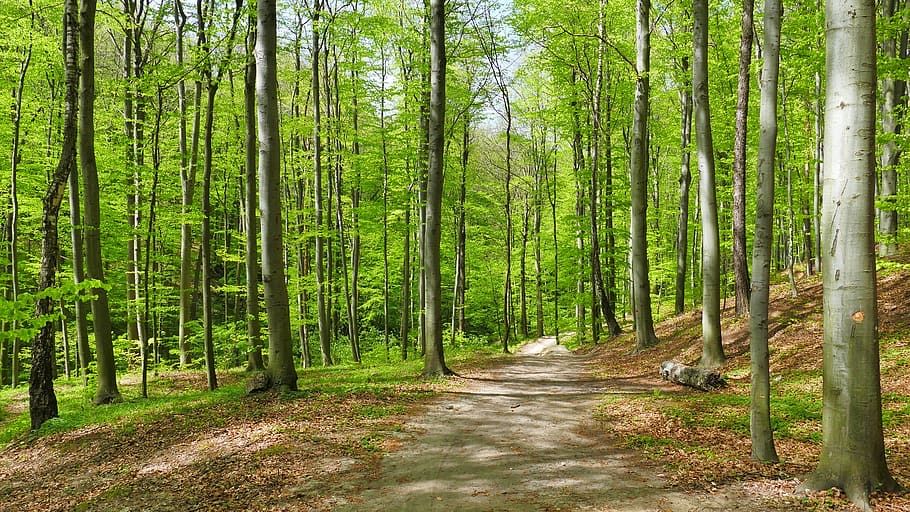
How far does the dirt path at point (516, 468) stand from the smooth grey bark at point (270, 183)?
10.5 feet

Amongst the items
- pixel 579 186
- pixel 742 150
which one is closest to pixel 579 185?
pixel 579 186

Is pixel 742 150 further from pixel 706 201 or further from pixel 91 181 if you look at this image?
pixel 91 181

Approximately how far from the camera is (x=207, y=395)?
1161 centimetres

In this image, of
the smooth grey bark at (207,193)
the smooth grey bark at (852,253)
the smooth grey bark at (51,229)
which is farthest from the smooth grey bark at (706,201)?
the smooth grey bark at (51,229)

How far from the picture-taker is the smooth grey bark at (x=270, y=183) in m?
9.52

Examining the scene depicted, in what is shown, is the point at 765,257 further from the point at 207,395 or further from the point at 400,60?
the point at 400,60

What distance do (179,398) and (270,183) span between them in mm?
5636

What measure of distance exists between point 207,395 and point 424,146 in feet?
35.7

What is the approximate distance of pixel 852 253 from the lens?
4203 millimetres

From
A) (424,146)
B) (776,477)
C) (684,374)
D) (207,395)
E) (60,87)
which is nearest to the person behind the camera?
(776,477)

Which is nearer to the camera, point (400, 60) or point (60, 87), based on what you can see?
point (60, 87)

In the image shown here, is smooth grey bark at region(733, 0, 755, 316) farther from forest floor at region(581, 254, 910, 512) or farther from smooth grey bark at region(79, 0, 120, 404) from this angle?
smooth grey bark at region(79, 0, 120, 404)

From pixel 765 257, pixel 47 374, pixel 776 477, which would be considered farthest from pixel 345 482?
pixel 47 374

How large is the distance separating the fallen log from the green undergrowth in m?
4.83
